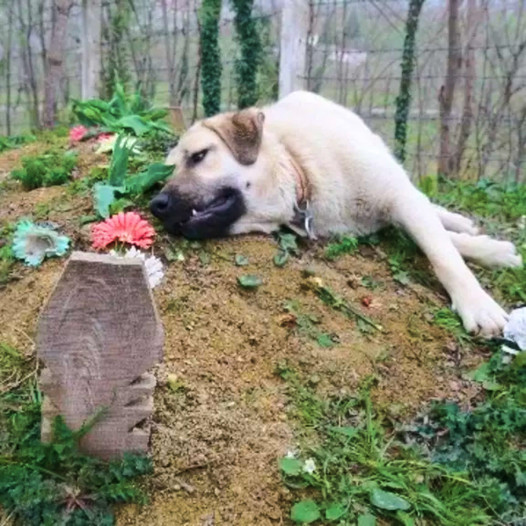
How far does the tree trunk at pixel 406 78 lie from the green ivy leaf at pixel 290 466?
4288 mm

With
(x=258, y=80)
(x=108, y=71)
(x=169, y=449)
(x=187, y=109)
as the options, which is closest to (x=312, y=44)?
(x=258, y=80)

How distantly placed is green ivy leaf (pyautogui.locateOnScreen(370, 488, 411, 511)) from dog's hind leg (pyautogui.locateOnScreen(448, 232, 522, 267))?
1.67 meters

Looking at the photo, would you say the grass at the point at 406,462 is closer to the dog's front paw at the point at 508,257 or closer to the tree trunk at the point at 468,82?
the dog's front paw at the point at 508,257

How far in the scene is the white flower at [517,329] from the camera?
2.71 m

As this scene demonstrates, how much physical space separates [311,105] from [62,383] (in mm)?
2330

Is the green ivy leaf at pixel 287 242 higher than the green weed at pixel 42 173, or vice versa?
the green weed at pixel 42 173

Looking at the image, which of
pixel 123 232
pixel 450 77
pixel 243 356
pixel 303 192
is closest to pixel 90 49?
pixel 450 77

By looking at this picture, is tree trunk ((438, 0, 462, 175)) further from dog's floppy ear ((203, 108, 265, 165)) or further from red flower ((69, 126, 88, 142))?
dog's floppy ear ((203, 108, 265, 165))

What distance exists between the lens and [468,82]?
607 centimetres

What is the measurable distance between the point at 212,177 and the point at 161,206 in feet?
0.89

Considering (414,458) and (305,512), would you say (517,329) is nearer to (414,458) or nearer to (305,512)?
(414,458)

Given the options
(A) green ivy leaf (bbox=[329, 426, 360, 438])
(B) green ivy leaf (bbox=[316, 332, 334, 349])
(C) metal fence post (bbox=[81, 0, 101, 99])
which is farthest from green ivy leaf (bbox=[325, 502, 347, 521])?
(C) metal fence post (bbox=[81, 0, 101, 99])

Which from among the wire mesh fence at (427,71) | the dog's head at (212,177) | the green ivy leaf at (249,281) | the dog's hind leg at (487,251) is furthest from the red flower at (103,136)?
the wire mesh fence at (427,71)

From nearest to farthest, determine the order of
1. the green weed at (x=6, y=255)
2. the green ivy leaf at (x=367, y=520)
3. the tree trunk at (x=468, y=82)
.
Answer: the green ivy leaf at (x=367, y=520) → the green weed at (x=6, y=255) → the tree trunk at (x=468, y=82)
